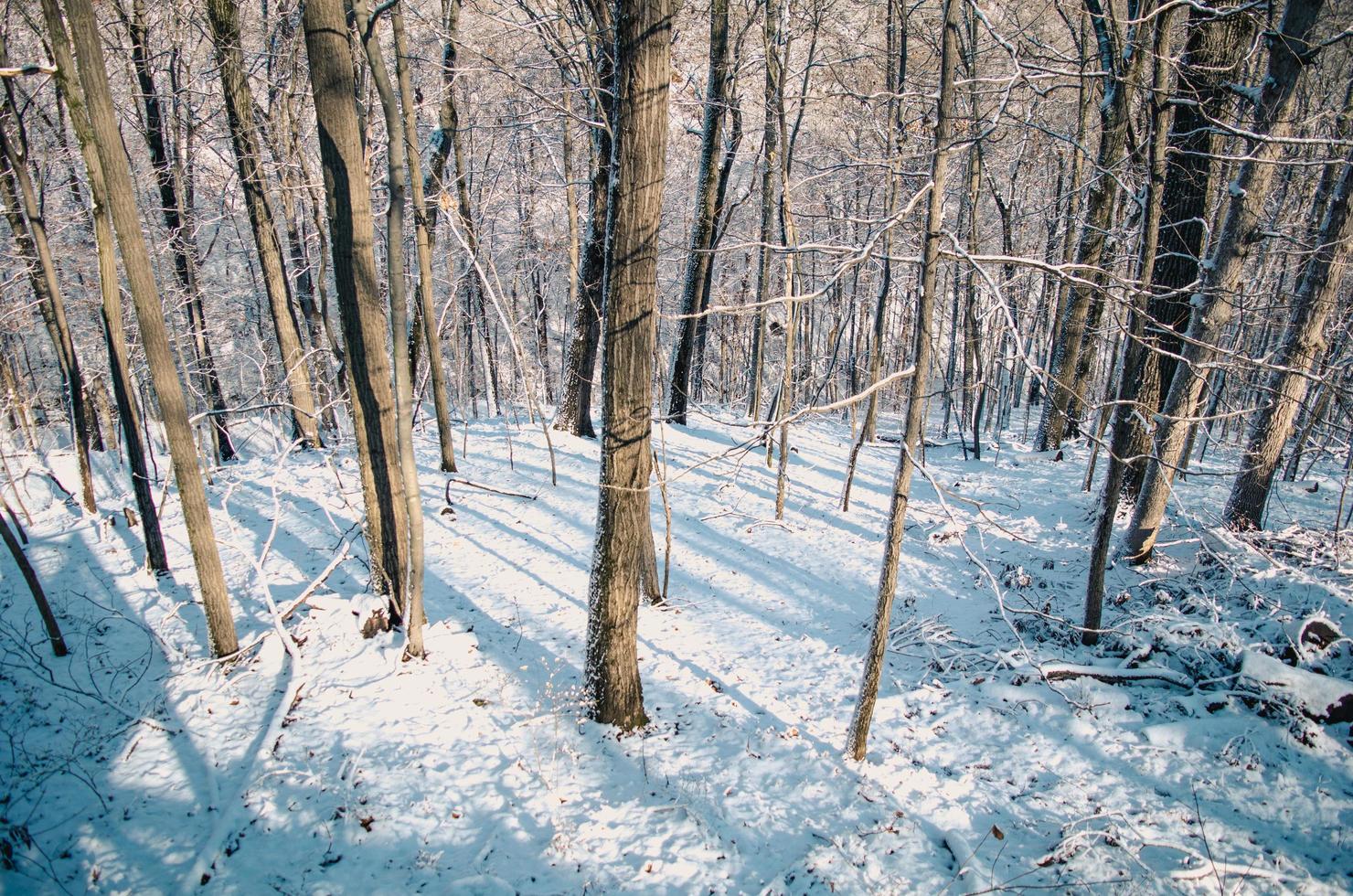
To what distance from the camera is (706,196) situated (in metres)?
11.6

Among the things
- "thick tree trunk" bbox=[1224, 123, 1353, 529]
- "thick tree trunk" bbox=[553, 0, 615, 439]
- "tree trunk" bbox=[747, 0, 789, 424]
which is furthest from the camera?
"thick tree trunk" bbox=[553, 0, 615, 439]

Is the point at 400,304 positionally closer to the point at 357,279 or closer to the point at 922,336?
the point at 357,279

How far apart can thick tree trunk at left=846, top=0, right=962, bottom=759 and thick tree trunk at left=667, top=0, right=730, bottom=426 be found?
4941 millimetres

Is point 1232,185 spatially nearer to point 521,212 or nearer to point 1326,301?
point 1326,301

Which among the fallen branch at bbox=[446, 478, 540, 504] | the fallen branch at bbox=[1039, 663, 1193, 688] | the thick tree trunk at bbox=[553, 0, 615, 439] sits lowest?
the fallen branch at bbox=[446, 478, 540, 504]

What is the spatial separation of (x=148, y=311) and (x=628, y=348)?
4.16m

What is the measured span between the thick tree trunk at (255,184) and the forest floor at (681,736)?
14.0 ft

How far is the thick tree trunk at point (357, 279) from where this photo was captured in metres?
5.04

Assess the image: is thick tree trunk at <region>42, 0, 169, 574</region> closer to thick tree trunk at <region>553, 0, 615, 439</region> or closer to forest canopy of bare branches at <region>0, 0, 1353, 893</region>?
forest canopy of bare branches at <region>0, 0, 1353, 893</region>

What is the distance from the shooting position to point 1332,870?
3.62 m

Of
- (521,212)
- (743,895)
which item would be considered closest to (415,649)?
(743,895)

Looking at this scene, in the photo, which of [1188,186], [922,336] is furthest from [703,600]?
[1188,186]

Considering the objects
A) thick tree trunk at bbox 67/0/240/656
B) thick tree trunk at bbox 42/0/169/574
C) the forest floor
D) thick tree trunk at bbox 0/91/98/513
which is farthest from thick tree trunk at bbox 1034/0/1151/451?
thick tree trunk at bbox 0/91/98/513

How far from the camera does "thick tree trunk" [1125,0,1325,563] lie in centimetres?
533
